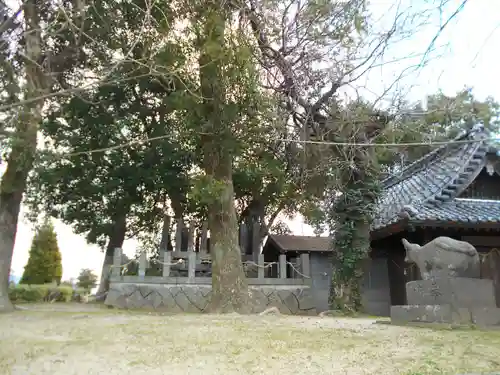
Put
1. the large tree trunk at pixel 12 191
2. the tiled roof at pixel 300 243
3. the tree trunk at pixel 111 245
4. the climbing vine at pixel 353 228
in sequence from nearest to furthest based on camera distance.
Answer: the large tree trunk at pixel 12 191 → the climbing vine at pixel 353 228 → the tiled roof at pixel 300 243 → the tree trunk at pixel 111 245

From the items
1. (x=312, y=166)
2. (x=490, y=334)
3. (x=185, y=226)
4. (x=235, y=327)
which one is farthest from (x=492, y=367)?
(x=185, y=226)

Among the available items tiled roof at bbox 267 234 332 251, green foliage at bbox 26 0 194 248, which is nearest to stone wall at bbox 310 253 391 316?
tiled roof at bbox 267 234 332 251

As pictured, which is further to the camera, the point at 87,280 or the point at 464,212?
the point at 87,280

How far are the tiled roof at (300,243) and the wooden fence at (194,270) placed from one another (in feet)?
5.82

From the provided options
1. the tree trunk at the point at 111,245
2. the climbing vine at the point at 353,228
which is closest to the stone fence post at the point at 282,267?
the climbing vine at the point at 353,228

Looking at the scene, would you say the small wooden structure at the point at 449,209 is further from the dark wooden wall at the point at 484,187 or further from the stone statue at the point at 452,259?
the stone statue at the point at 452,259

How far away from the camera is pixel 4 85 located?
23.7 ft

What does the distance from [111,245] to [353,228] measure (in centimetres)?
988

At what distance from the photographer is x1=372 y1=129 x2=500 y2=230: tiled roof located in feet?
31.6

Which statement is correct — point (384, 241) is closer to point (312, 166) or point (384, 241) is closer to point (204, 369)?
point (312, 166)

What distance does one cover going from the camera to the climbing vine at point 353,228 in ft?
33.6

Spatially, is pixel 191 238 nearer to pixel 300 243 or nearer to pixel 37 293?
pixel 300 243

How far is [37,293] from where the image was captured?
17625 mm

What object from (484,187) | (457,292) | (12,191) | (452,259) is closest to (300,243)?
(484,187)
